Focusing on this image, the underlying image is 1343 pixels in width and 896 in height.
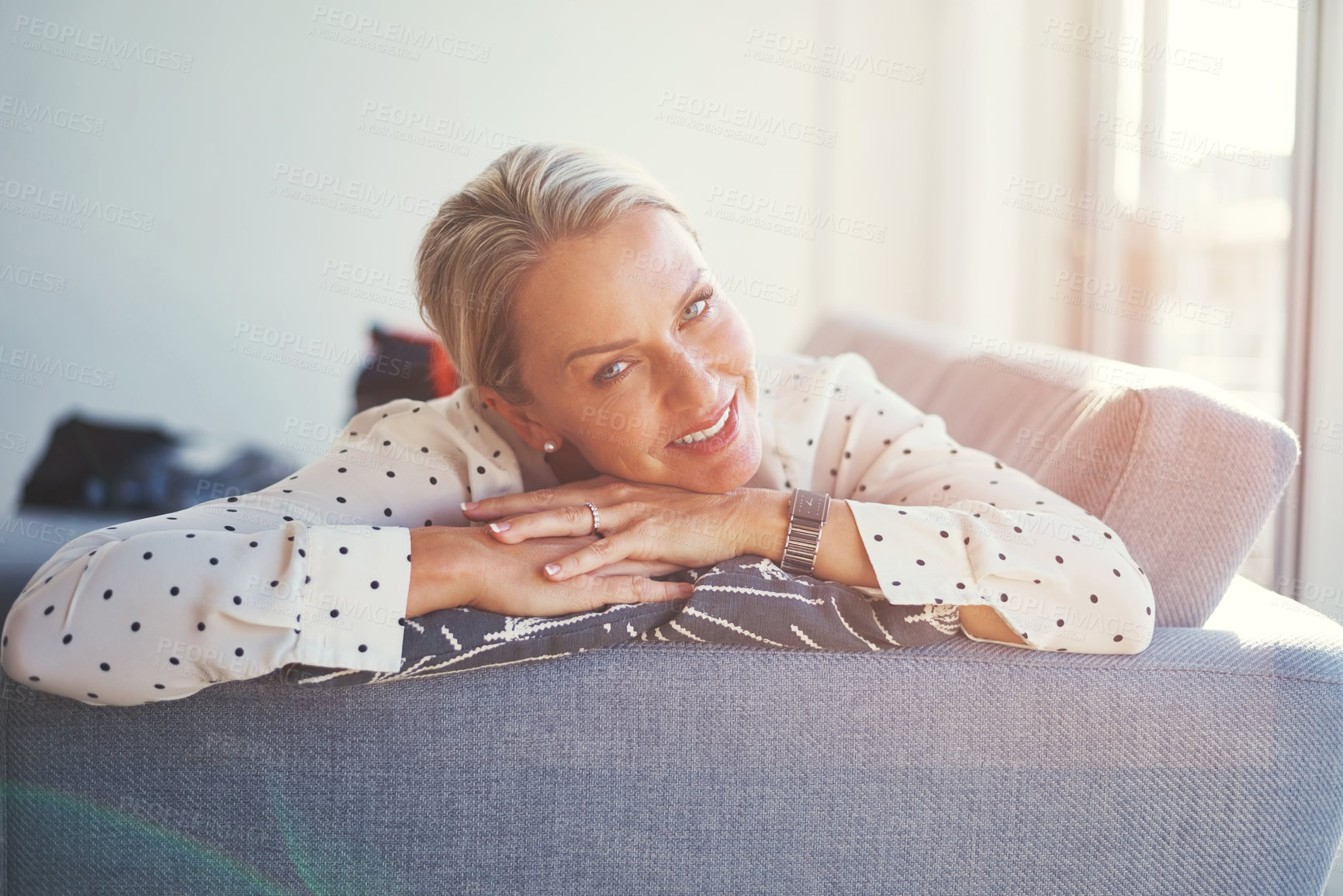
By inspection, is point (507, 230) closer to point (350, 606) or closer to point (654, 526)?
point (654, 526)

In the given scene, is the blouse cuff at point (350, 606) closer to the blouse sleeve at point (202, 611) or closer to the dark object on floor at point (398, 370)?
the blouse sleeve at point (202, 611)

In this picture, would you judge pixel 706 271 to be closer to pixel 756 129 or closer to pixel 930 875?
pixel 930 875

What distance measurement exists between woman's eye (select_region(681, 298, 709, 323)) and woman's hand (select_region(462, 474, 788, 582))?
0.26 meters

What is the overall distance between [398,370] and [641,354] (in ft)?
11.7

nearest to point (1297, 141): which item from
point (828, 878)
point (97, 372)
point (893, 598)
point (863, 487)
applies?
point (863, 487)

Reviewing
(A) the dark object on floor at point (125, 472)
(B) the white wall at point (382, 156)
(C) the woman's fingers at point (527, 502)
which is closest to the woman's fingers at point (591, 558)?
(C) the woman's fingers at point (527, 502)

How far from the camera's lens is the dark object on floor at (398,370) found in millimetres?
4426

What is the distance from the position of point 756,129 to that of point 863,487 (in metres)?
3.78

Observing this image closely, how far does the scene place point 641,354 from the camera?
1.29m

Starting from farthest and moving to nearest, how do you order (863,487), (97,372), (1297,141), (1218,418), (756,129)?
(756,129) → (97,372) → (1297,141) → (863,487) → (1218,418)

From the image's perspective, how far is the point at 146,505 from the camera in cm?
412

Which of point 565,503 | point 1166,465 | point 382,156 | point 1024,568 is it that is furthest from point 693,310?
point 382,156

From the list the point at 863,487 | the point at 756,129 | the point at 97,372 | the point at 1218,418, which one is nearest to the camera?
the point at 1218,418

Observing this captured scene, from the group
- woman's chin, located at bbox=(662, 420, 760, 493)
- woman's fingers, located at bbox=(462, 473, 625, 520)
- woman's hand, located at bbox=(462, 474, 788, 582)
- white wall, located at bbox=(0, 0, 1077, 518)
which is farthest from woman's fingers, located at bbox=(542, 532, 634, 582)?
white wall, located at bbox=(0, 0, 1077, 518)
